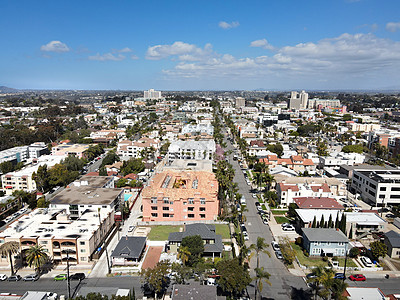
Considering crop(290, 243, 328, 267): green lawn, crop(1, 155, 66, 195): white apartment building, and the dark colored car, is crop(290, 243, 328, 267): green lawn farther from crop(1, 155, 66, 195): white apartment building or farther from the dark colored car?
crop(1, 155, 66, 195): white apartment building

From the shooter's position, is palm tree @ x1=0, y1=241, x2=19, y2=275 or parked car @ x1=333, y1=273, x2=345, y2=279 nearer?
parked car @ x1=333, y1=273, x2=345, y2=279

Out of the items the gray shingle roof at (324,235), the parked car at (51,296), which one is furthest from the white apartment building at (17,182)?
the gray shingle roof at (324,235)

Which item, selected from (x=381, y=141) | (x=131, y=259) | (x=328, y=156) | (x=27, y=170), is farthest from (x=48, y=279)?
(x=381, y=141)

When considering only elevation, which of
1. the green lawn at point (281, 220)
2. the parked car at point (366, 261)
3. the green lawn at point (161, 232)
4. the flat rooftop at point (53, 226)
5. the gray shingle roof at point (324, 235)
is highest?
the flat rooftop at point (53, 226)

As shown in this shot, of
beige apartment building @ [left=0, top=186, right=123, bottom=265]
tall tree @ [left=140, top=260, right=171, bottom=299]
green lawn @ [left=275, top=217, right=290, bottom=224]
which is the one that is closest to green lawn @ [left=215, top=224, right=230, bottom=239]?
green lawn @ [left=275, top=217, right=290, bottom=224]

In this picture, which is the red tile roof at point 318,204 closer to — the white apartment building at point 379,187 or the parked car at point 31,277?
the white apartment building at point 379,187

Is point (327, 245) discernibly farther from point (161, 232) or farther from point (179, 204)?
point (161, 232)

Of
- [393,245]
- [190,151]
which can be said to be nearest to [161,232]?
[393,245]
